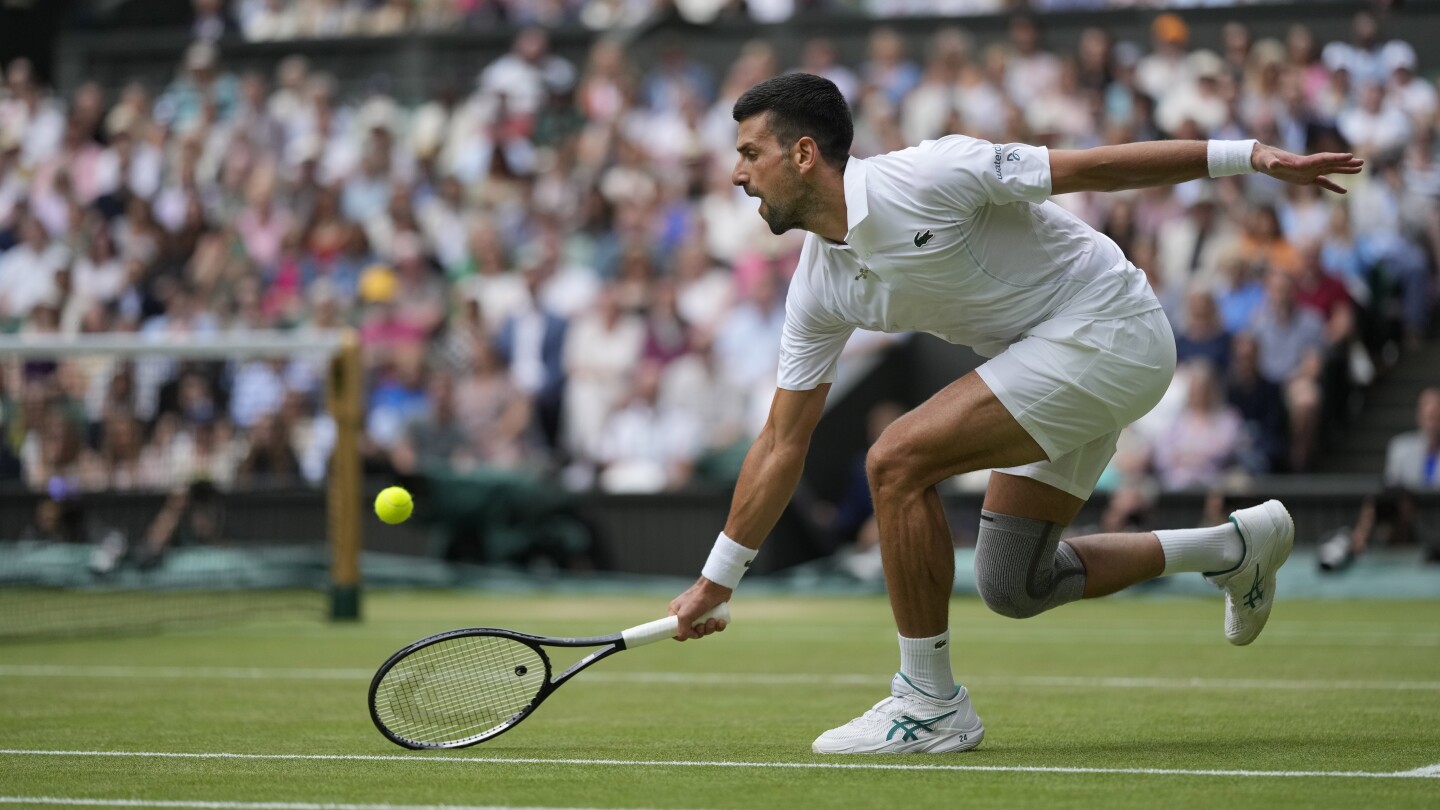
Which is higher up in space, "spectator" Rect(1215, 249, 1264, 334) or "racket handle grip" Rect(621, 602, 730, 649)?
"racket handle grip" Rect(621, 602, 730, 649)

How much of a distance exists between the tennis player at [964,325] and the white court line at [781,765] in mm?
334

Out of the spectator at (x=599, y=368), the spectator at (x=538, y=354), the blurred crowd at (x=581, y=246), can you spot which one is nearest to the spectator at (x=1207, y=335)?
the blurred crowd at (x=581, y=246)

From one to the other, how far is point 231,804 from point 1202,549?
3181 mm

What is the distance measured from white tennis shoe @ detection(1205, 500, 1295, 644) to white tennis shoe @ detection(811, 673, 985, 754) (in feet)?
3.79

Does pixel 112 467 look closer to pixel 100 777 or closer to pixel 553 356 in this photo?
pixel 553 356

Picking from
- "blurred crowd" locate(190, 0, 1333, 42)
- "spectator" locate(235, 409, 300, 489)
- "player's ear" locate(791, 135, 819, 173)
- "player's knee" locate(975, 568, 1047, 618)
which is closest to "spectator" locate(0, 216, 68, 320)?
"blurred crowd" locate(190, 0, 1333, 42)

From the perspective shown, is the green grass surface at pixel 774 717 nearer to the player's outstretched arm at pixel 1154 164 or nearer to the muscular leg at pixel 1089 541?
the muscular leg at pixel 1089 541

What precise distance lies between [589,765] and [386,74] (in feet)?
58.1

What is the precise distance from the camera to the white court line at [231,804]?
15.8 ft

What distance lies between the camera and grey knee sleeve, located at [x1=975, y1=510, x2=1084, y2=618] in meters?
6.10

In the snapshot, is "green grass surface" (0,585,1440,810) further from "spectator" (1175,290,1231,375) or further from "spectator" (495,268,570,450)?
"spectator" (495,268,570,450)

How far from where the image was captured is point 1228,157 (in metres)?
5.64

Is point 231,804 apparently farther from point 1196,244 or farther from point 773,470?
point 1196,244

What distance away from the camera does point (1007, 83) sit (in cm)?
1775
